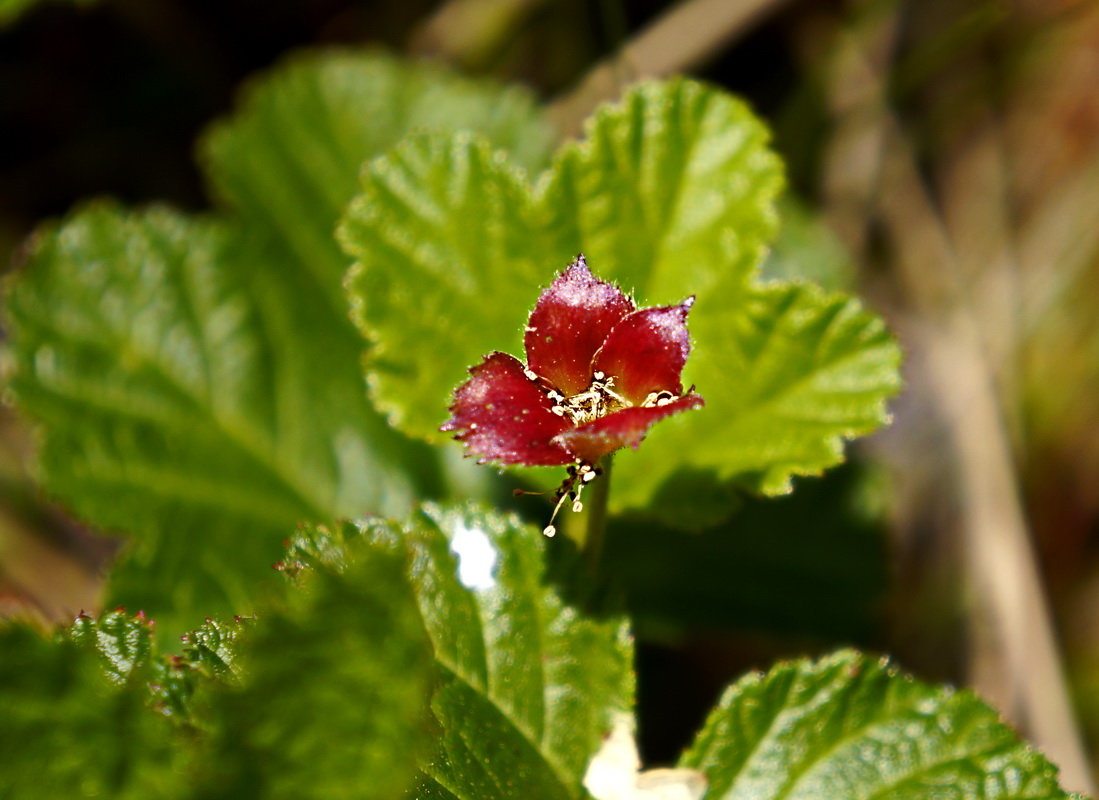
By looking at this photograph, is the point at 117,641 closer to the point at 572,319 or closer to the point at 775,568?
the point at 572,319

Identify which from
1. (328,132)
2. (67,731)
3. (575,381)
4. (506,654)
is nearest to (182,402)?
(328,132)

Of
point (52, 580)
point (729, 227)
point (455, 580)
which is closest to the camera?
point (455, 580)

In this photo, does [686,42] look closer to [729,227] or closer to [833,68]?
[833,68]

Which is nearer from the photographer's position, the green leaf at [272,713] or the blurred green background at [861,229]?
the green leaf at [272,713]

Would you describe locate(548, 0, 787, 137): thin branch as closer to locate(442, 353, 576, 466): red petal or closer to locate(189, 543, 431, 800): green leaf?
locate(442, 353, 576, 466): red petal

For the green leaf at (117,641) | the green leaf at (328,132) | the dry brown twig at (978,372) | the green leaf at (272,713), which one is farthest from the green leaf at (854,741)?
the green leaf at (328,132)

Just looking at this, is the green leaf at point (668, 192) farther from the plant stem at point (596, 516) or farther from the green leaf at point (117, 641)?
the green leaf at point (117, 641)

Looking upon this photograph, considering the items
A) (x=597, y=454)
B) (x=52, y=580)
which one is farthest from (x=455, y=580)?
(x=52, y=580)
